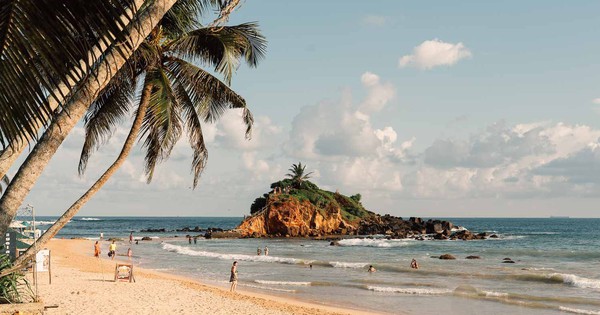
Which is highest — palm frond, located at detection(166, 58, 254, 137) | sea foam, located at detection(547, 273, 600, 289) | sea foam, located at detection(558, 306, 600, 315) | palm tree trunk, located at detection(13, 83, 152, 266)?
palm frond, located at detection(166, 58, 254, 137)

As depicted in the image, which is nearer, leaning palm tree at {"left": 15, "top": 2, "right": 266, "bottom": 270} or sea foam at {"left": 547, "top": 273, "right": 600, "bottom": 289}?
leaning palm tree at {"left": 15, "top": 2, "right": 266, "bottom": 270}

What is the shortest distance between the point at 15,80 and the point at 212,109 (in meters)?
9.46

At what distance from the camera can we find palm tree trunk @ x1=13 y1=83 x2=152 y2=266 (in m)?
8.00

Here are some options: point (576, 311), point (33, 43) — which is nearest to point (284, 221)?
point (576, 311)

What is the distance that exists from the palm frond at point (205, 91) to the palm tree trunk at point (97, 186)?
123 centimetres

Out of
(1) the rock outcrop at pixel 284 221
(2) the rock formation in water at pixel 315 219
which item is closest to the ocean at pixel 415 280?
(1) the rock outcrop at pixel 284 221

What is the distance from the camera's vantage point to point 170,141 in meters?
11.0

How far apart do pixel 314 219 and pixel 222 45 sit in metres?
70.6

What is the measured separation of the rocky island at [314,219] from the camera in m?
78.4

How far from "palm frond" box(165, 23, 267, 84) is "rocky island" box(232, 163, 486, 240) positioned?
6664 centimetres

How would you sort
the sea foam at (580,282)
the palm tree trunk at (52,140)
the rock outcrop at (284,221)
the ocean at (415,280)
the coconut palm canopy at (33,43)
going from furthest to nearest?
the rock outcrop at (284,221), the sea foam at (580,282), the ocean at (415,280), the palm tree trunk at (52,140), the coconut palm canopy at (33,43)

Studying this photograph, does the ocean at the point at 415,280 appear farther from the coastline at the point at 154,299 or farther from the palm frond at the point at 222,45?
the palm frond at the point at 222,45

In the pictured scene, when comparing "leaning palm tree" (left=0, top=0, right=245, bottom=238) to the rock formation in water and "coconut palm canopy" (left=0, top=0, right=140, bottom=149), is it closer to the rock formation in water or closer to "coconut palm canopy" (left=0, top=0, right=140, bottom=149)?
"coconut palm canopy" (left=0, top=0, right=140, bottom=149)

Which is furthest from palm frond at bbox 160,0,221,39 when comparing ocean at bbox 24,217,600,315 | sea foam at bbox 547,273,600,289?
sea foam at bbox 547,273,600,289
